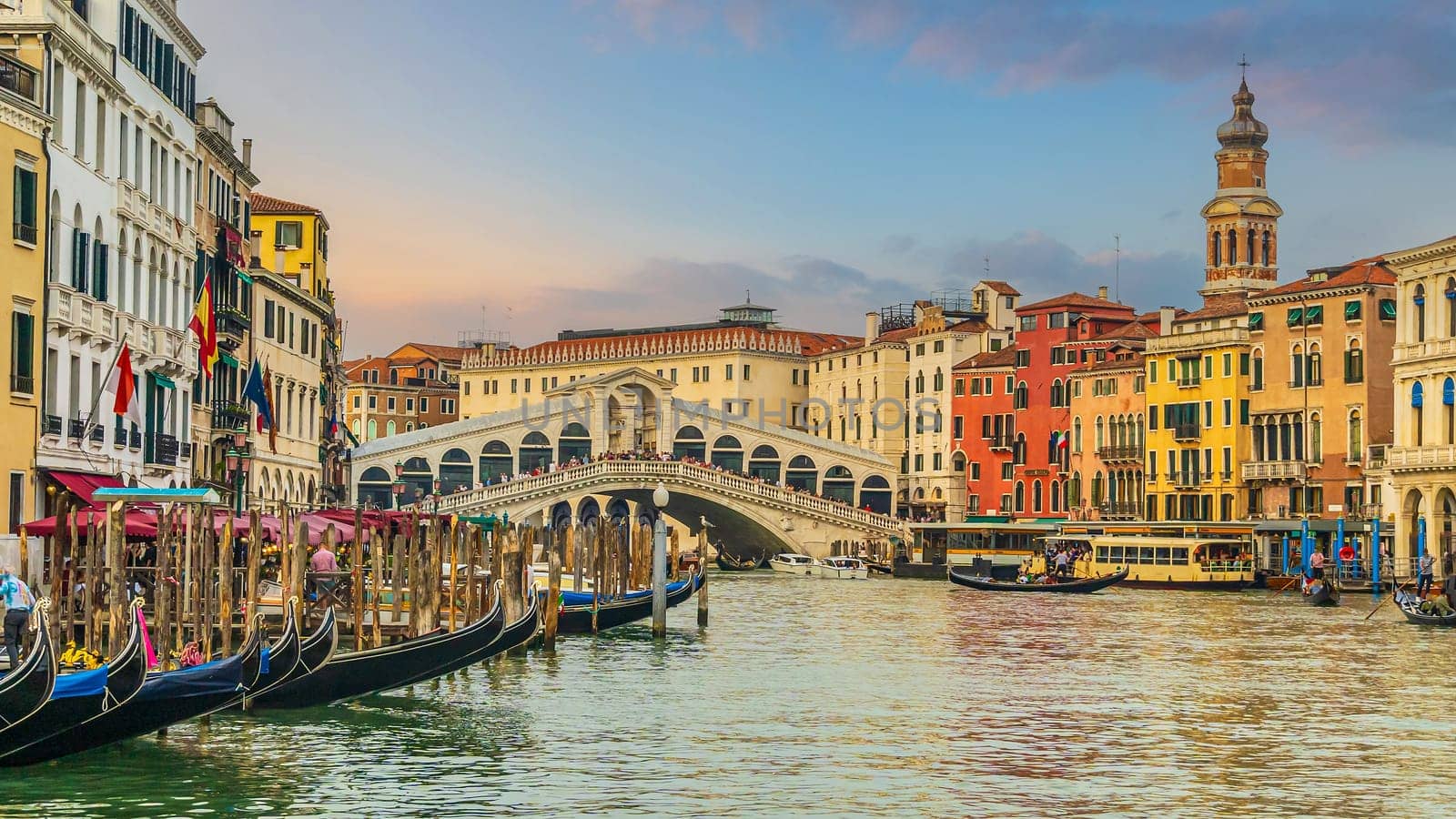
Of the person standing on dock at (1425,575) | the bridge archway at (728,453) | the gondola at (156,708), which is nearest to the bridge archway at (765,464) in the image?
the bridge archway at (728,453)

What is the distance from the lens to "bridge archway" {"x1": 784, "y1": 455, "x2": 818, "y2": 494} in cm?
7744

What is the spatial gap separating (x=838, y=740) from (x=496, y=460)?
57.6m

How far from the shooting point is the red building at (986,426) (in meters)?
72.9

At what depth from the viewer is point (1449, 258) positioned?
147 feet

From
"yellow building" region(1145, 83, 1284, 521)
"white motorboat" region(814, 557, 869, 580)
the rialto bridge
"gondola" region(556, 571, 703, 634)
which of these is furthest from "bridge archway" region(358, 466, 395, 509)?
"gondola" region(556, 571, 703, 634)

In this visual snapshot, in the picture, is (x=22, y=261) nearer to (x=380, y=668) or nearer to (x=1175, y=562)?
(x=380, y=668)

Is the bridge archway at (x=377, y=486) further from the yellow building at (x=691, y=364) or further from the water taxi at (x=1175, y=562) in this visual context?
the water taxi at (x=1175, y=562)

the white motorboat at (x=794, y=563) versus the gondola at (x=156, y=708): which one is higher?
the white motorboat at (x=794, y=563)

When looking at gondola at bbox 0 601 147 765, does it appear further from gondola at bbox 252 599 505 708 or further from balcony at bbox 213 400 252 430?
balcony at bbox 213 400 252 430

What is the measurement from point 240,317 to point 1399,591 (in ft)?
63.4

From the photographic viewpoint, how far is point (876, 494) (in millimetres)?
77438

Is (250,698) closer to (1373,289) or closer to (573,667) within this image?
(573,667)

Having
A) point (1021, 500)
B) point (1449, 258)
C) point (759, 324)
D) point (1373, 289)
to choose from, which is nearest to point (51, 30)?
point (1449, 258)

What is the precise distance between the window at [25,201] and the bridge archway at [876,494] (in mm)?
54252
